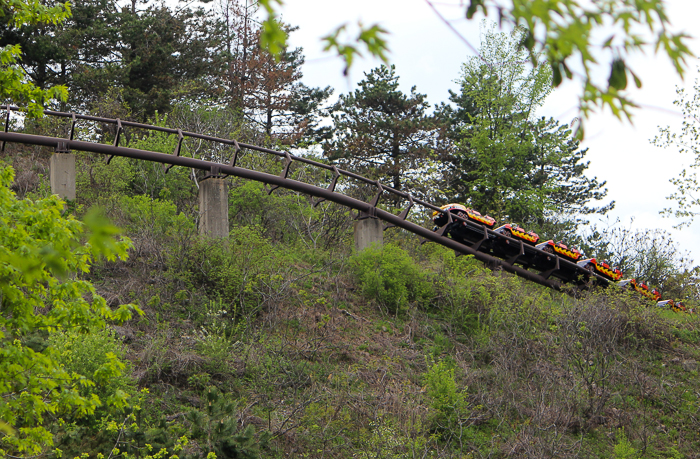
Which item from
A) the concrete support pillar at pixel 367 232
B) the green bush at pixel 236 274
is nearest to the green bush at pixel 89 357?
the green bush at pixel 236 274

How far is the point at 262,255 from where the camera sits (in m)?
14.9

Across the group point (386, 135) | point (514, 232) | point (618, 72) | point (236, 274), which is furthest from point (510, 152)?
point (618, 72)

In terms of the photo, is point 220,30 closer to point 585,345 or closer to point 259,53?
point 259,53

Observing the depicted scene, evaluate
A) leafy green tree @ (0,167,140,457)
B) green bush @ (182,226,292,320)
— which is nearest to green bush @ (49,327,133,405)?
leafy green tree @ (0,167,140,457)

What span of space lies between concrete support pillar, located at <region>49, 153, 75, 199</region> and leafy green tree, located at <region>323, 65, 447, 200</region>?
56.2 feet

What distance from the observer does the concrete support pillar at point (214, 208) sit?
52.6ft

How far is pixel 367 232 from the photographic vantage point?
1739cm

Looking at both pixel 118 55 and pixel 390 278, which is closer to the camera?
pixel 390 278

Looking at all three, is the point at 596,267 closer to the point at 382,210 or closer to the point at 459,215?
the point at 459,215

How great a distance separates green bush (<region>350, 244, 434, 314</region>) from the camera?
51.6 feet

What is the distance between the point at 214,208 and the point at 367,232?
4.41 m

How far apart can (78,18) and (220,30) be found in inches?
294

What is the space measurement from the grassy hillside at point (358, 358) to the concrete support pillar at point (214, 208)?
1.48 ft

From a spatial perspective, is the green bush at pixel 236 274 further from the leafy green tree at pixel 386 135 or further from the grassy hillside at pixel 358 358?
the leafy green tree at pixel 386 135
